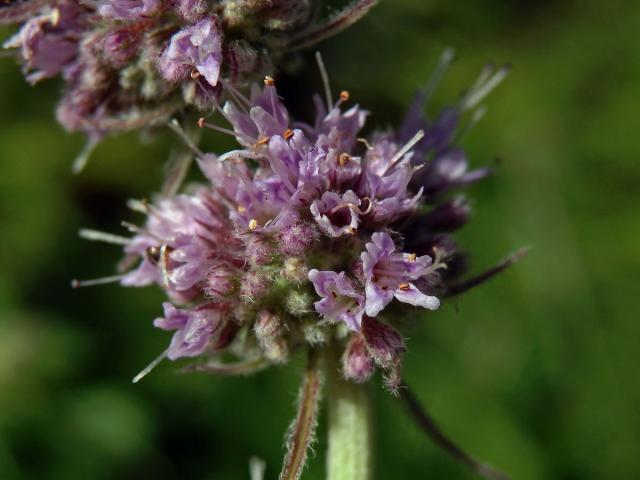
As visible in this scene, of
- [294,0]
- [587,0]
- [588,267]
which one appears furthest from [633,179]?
[294,0]

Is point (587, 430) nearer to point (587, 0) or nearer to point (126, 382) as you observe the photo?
point (126, 382)

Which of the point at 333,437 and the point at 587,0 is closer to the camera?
the point at 333,437

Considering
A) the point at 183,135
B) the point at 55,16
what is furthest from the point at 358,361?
the point at 55,16

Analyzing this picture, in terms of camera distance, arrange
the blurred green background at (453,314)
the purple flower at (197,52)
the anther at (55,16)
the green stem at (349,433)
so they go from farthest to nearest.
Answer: the blurred green background at (453,314), the green stem at (349,433), the anther at (55,16), the purple flower at (197,52)

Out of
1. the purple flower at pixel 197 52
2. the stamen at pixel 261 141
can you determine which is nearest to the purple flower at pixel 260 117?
the stamen at pixel 261 141

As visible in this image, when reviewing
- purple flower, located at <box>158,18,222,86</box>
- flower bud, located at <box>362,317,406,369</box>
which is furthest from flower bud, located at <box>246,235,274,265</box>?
purple flower, located at <box>158,18,222,86</box>

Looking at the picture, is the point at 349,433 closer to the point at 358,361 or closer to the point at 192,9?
the point at 358,361

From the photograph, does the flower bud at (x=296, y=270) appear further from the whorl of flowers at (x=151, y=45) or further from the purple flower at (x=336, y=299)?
the whorl of flowers at (x=151, y=45)

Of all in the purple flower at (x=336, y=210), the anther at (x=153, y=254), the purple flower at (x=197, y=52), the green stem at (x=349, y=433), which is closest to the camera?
the purple flower at (x=197, y=52)
